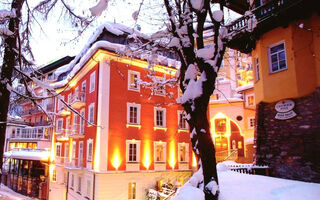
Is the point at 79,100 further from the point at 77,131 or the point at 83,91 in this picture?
the point at 77,131

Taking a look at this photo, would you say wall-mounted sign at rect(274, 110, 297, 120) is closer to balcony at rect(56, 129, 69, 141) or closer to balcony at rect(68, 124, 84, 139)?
balcony at rect(68, 124, 84, 139)

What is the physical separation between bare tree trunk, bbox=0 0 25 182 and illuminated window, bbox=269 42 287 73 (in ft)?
37.6

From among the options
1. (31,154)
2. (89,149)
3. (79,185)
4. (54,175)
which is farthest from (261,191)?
(31,154)

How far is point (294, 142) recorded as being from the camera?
36.8 feet

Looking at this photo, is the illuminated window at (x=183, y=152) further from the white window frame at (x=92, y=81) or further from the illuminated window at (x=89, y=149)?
the white window frame at (x=92, y=81)

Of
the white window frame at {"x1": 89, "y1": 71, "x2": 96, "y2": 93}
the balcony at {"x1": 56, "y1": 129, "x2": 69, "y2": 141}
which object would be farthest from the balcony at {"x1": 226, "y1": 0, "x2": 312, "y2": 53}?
the balcony at {"x1": 56, "y1": 129, "x2": 69, "y2": 141}

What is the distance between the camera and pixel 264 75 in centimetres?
1309

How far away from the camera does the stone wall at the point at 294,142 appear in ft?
34.3

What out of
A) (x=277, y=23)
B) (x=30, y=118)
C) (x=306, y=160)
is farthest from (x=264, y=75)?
(x=30, y=118)

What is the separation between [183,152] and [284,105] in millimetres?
13137

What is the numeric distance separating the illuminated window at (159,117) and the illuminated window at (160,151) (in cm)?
175

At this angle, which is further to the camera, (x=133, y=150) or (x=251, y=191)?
(x=133, y=150)

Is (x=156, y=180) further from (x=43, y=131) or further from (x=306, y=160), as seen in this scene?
(x=43, y=131)

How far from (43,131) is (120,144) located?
22.9 metres
